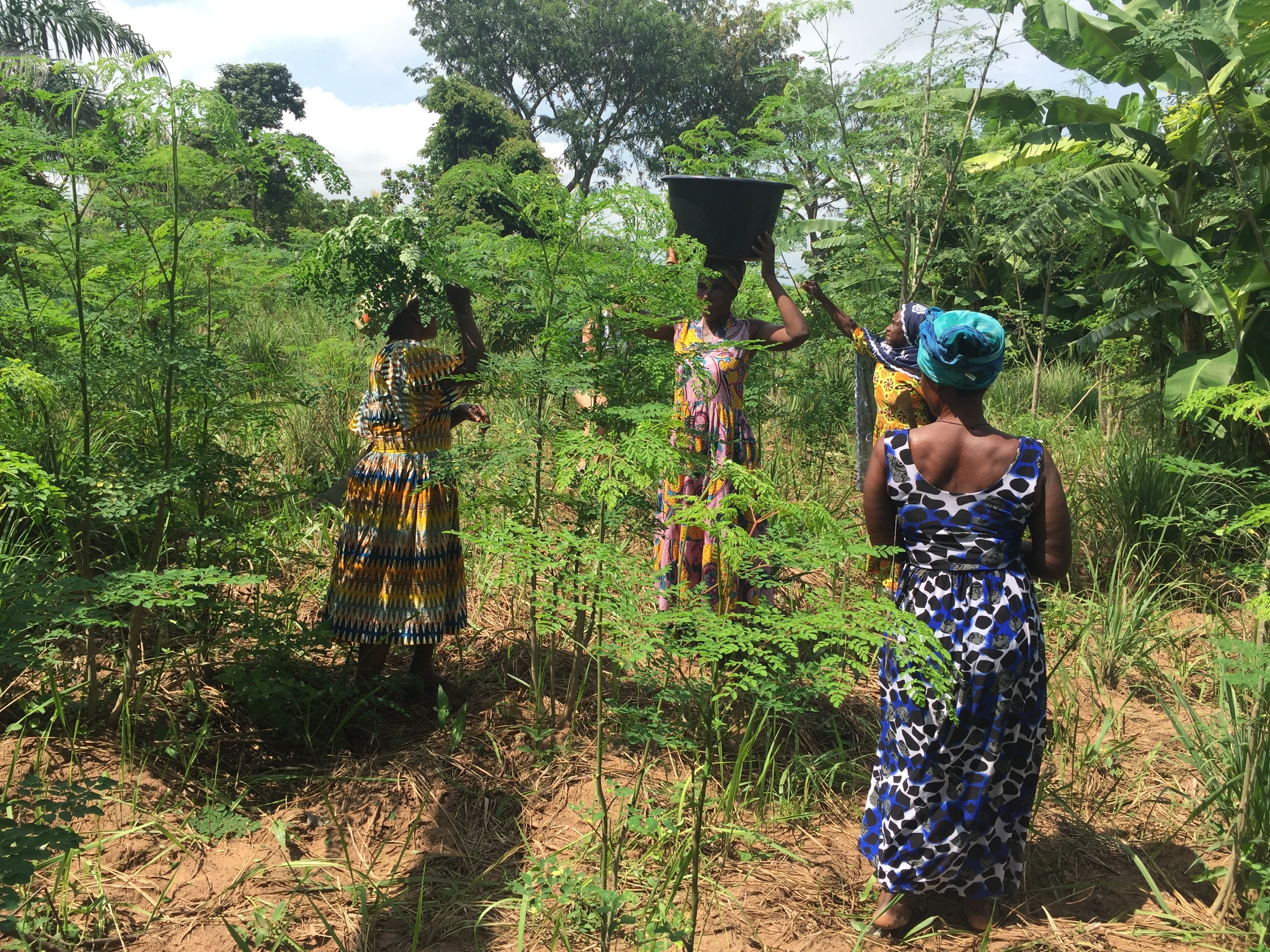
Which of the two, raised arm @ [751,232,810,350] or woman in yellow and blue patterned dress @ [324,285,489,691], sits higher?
raised arm @ [751,232,810,350]

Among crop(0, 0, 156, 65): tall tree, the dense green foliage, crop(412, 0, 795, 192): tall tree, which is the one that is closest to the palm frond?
crop(0, 0, 156, 65): tall tree

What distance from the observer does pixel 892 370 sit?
4758 mm

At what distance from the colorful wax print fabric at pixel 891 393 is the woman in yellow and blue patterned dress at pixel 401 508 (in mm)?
2312

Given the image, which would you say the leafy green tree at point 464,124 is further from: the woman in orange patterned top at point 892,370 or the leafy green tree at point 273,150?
the woman in orange patterned top at point 892,370

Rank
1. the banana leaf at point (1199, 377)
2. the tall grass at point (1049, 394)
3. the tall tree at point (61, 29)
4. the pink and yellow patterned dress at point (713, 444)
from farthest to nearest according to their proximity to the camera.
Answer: the tall tree at point (61, 29) → the tall grass at point (1049, 394) → the banana leaf at point (1199, 377) → the pink and yellow patterned dress at point (713, 444)

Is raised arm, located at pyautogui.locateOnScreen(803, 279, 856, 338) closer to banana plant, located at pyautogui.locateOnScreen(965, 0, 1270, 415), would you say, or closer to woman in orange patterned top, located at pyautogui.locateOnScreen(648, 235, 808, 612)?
woman in orange patterned top, located at pyautogui.locateOnScreen(648, 235, 808, 612)

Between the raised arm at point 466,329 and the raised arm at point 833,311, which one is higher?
the raised arm at point 833,311

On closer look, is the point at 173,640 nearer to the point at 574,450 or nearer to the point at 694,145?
the point at 574,450

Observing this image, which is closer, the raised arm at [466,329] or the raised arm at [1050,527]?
the raised arm at [1050,527]

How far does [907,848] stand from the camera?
2.56 m

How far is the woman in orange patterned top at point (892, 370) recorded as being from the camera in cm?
469

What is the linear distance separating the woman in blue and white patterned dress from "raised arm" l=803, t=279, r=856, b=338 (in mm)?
2294

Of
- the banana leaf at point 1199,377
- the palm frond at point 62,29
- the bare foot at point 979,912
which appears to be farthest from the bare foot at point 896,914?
the palm frond at point 62,29

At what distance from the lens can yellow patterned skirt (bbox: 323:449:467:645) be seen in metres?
3.55
